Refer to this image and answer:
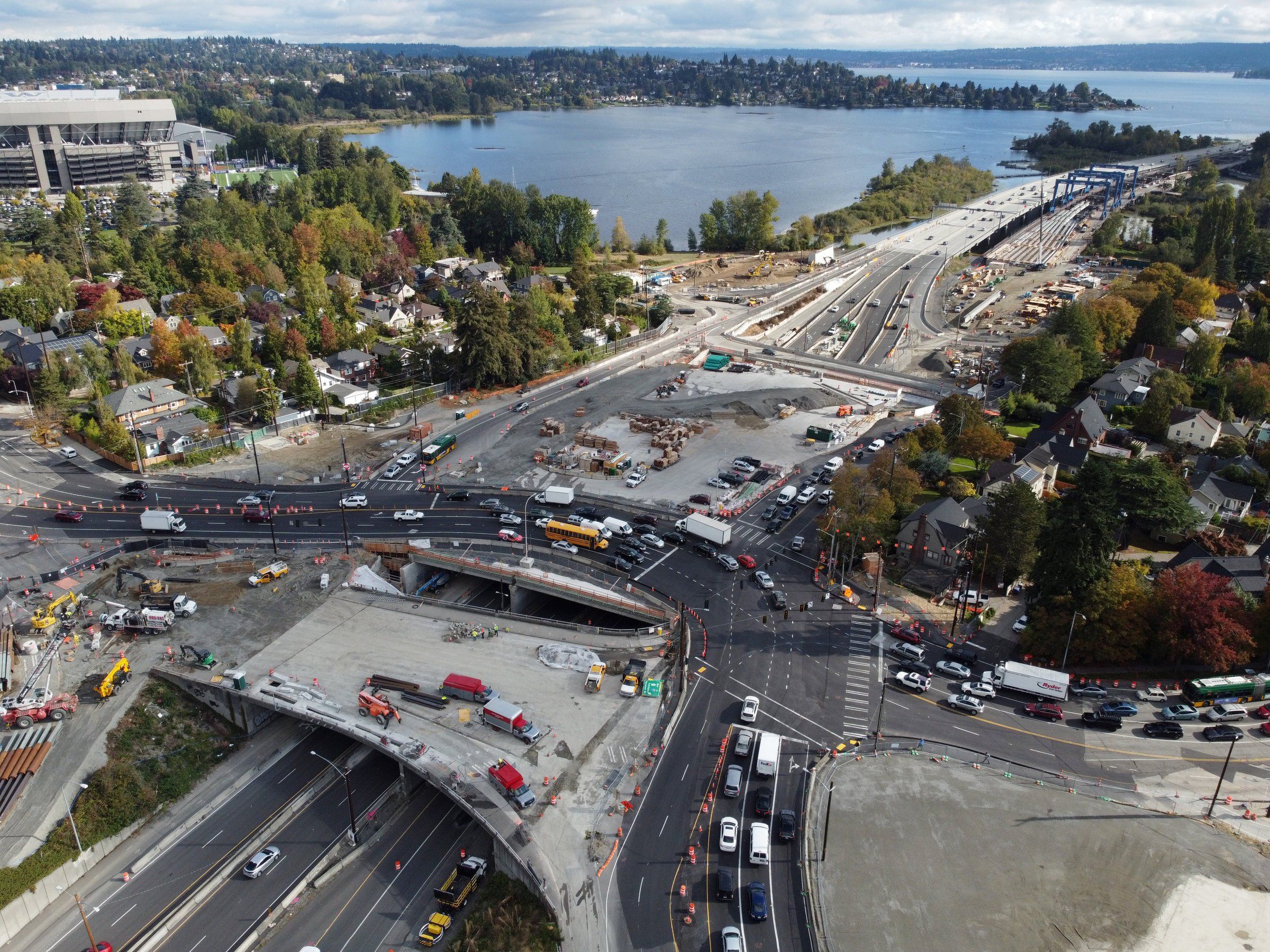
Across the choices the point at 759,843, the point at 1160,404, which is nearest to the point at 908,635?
the point at 759,843

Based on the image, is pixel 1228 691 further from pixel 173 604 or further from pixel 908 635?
pixel 173 604

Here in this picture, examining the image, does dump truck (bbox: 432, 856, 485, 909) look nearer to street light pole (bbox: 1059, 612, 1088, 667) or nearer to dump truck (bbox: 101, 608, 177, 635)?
dump truck (bbox: 101, 608, 177, 635)

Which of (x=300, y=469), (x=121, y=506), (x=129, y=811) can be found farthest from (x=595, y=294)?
(x=129, y=811)

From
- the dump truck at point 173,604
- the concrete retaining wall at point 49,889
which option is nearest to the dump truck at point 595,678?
the concrete retaining wall at point 49,889

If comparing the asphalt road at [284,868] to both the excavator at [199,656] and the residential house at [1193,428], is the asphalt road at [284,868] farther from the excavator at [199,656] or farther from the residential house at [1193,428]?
the residential house at [1193,428]

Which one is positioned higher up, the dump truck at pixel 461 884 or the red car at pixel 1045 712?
the red car at pixel 1045 712

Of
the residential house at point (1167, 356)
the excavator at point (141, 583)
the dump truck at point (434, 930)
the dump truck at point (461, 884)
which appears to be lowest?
the dump truck at point (434, 930)

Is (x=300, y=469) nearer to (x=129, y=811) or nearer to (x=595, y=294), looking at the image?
(x=129, y=811)
